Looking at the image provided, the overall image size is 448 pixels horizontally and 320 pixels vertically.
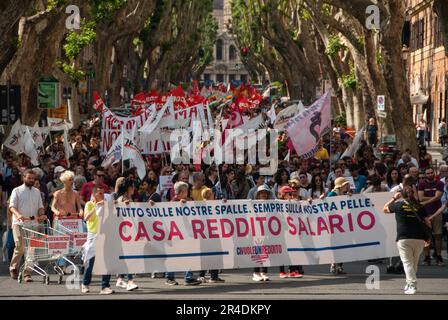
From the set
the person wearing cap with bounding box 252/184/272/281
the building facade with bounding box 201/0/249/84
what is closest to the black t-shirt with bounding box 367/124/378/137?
the person wearing cap with bounding box 252/184/272/281

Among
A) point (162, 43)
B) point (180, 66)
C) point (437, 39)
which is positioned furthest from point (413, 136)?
point (180, 66)

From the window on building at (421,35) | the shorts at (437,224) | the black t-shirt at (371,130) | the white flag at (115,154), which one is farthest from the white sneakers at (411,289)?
the window on building at (421,35)

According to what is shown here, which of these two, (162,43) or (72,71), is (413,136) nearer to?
(72,71)

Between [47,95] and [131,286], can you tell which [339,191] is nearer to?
[131,286]

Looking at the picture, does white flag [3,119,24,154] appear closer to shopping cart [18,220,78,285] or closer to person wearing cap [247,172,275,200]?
person wearing cap [247,172,275,200]

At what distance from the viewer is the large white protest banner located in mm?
14805

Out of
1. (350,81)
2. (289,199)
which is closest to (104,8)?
(350,81)

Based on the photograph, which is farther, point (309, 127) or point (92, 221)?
point (309, 127)

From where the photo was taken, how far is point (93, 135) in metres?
35.2

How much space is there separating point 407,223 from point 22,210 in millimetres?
4836

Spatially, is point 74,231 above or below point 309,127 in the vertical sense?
below

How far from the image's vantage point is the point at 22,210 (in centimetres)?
1558

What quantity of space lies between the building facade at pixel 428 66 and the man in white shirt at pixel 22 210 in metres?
38.1

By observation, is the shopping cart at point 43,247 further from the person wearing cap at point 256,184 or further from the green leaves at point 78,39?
the green leaves at point 78,39
